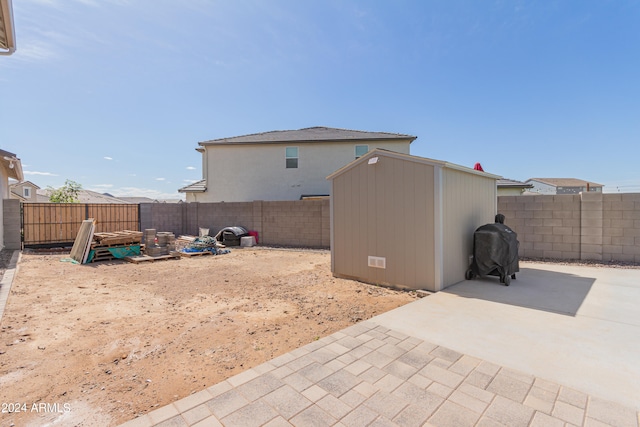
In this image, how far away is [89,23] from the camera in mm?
5754

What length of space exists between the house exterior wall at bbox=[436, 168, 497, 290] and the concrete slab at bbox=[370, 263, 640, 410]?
0.34 m

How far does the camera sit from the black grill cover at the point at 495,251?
15.5 feet

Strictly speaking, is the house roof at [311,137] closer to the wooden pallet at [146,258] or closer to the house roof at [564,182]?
the wooden pallet at [146,258]

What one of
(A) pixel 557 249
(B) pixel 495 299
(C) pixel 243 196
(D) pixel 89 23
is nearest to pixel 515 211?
(A) pixel 557 249

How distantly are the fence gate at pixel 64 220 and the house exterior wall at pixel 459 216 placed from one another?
13.3 meters

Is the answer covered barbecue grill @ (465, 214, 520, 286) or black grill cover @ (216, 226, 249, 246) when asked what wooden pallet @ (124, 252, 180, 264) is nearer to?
black grill cover @ (216, 226, 249, 246)

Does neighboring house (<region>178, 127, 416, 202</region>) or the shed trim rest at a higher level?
neighboring house (<region>178, 127, 416, 202</region>)

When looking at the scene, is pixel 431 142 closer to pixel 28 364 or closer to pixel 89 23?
pixel 89 23

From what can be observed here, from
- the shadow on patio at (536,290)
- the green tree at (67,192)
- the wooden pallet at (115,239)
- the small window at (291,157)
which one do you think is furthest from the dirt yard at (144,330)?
the green tree at (67,192)

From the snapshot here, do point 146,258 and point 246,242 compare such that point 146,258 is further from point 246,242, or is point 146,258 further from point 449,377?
point 449,377

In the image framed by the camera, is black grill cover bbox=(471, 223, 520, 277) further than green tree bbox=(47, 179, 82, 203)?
No

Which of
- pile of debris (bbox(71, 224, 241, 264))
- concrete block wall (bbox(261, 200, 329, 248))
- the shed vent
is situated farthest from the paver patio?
pile of debris (bbox(71, 224, 241, 264))

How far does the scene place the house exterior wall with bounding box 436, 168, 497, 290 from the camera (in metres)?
4.63

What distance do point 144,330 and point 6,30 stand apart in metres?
4.91
